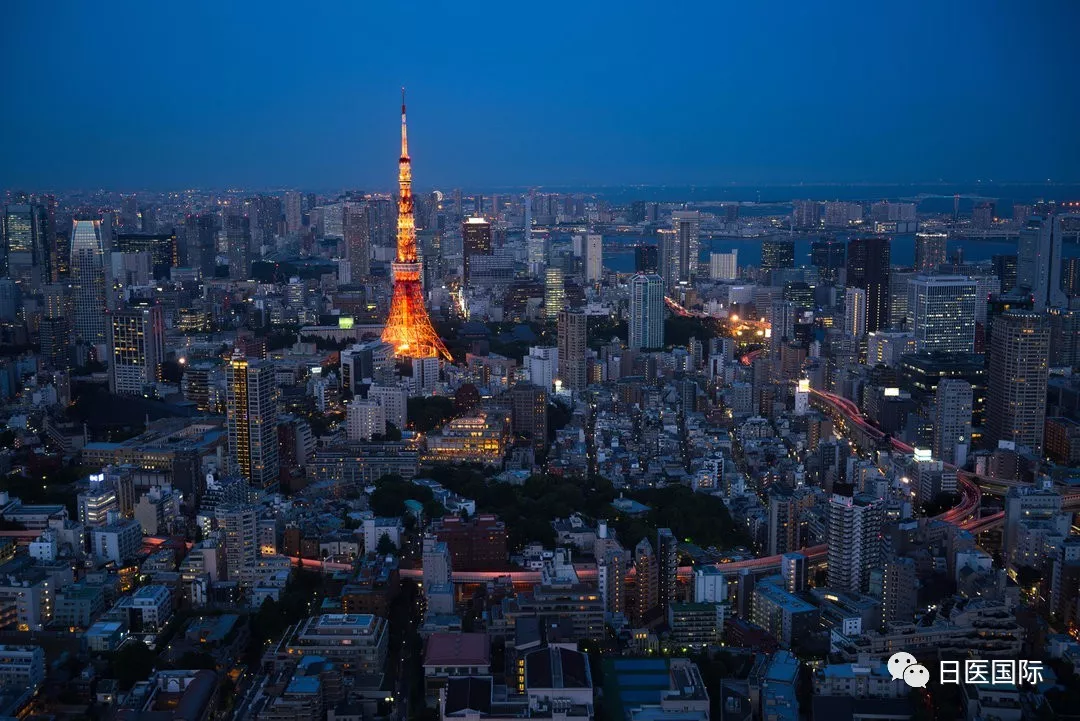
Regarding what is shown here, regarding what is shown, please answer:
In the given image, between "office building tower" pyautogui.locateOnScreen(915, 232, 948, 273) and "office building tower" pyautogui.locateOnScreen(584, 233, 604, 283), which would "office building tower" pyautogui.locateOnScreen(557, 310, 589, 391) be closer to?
"office building tower" pyautogui.locateOnScreen(915, 232, 948, 273)

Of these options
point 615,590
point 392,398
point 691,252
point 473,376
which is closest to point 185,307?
point 473,376

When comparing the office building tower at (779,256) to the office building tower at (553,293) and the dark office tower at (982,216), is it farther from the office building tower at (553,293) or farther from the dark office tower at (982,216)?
the dark office tower at (982,216)

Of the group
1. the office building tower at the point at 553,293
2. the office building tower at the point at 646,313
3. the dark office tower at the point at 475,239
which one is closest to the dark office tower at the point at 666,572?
the office building tower at the point at 646,313

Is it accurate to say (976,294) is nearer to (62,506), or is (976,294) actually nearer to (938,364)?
(938,364)

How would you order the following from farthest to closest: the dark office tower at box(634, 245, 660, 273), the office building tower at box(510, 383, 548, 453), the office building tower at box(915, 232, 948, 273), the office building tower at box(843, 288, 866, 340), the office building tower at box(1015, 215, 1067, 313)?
the dark office tower at box(634, 245, 660, 273) < the office building tower at box(915, 232, 948, 273) < the office building tower at box(843, 288, 866, 340) < the office building tower at box(1015, 215, 1067, 313) < the office building tower at box(510, 383, 548, 453)

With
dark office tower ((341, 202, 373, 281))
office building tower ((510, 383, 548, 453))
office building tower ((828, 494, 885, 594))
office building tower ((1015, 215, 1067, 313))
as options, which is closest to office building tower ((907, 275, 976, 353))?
office building tower ((1015, 215, 1067, 313))

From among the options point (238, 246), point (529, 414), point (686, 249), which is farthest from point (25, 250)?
point (686, 249)
